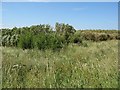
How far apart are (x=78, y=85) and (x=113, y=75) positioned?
0.83 meters

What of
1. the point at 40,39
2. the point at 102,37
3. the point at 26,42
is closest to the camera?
the point at 40,39

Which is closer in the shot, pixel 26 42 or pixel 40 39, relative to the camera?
pixel 40 39

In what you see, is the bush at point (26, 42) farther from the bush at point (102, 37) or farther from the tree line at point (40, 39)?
the bush at point (102, 37)

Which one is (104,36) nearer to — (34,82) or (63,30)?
(63,30)

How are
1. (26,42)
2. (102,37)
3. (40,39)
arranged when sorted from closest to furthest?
1. (40,39)
2. (26,42)
3. (102,37)

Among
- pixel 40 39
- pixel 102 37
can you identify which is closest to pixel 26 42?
pixel 40 39

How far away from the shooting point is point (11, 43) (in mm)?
13469

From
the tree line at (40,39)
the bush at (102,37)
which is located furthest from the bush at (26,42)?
the bush at (102,37)

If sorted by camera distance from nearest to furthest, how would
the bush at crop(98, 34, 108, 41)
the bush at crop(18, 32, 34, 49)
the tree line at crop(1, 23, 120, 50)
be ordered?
the tree line at crop(1, 23, 120, 50) < the bush at crop(18, 32, 34, 49) < the bush at crop(98, 34, 108, 41)

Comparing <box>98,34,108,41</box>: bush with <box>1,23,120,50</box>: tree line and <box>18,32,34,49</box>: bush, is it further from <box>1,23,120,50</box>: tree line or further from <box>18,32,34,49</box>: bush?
<box>18,32,34,49</box>: bush

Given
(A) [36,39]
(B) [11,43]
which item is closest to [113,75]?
(A) [36,39]

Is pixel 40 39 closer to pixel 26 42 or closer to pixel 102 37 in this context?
pixel 26 42

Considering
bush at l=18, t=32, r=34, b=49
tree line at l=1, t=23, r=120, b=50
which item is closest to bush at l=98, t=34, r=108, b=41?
tree line at l=1, t=23, r=120, b=50

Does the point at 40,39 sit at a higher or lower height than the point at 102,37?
higher
